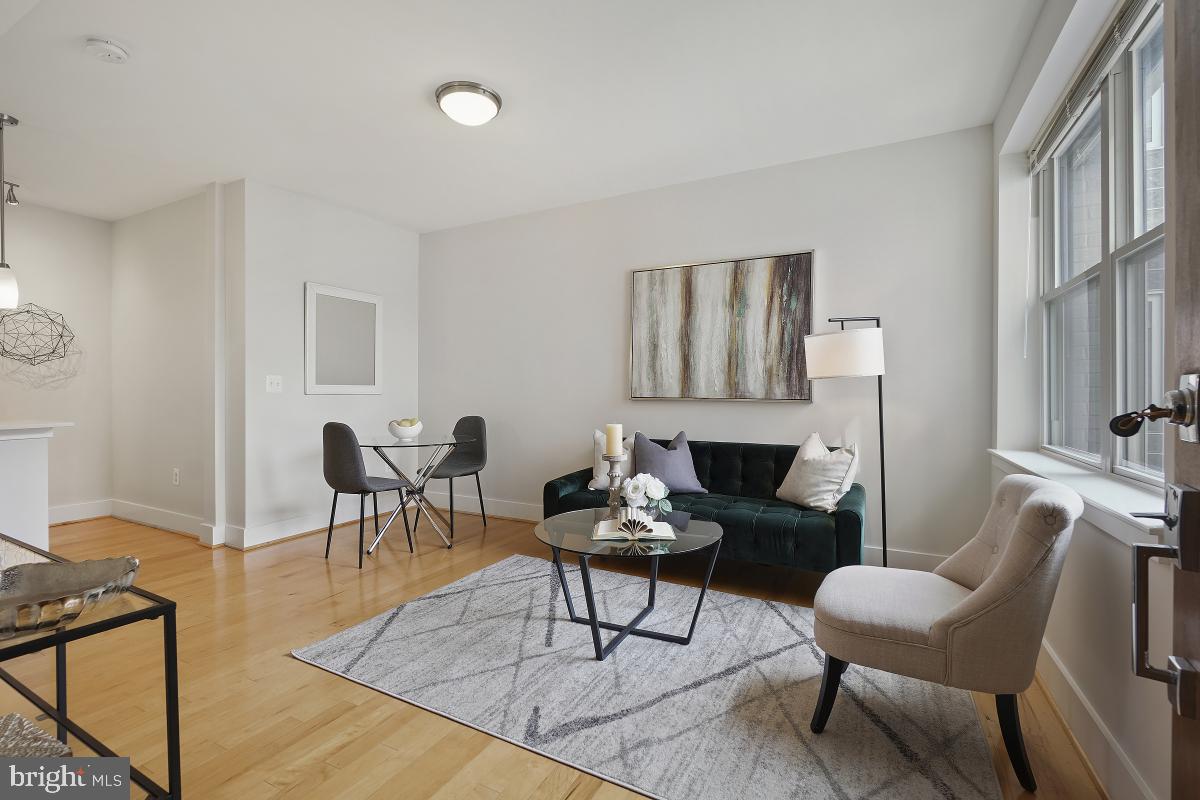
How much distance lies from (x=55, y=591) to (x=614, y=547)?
5.45 feet

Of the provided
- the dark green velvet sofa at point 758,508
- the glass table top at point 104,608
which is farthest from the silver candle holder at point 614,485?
the glass table top at point 104,608

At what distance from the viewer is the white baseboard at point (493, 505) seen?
476 cm

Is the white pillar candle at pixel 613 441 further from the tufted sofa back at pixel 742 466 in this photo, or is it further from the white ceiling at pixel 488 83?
the white ceiling at pixel 488 83

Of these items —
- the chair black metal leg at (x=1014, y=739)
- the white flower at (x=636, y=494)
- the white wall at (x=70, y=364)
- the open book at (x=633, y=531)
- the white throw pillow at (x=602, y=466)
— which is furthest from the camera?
the white wall at (x=70, y=364)

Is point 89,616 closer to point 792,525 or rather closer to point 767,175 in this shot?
point 792,525

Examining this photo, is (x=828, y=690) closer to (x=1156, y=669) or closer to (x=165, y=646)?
(x=1156, y=669)

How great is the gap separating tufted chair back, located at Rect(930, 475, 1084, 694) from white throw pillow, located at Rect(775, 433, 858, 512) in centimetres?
149

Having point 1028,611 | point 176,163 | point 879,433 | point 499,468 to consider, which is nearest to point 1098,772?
point 1028,611

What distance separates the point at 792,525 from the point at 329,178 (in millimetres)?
3811

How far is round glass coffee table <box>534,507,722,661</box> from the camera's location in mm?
2246

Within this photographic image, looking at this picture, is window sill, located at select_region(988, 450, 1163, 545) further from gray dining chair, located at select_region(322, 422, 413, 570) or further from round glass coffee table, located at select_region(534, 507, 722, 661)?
gray dining chair, located at select_region(322, 422, 413, 570)

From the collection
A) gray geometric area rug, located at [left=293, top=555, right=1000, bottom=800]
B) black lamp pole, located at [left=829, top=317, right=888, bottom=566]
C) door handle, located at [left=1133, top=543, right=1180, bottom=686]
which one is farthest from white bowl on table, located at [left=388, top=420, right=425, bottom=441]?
door handle, located at [left=1133, top=543, right=1180, bottom=686]

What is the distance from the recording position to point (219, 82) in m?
2.75

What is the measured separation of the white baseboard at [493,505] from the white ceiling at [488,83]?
255 cm
